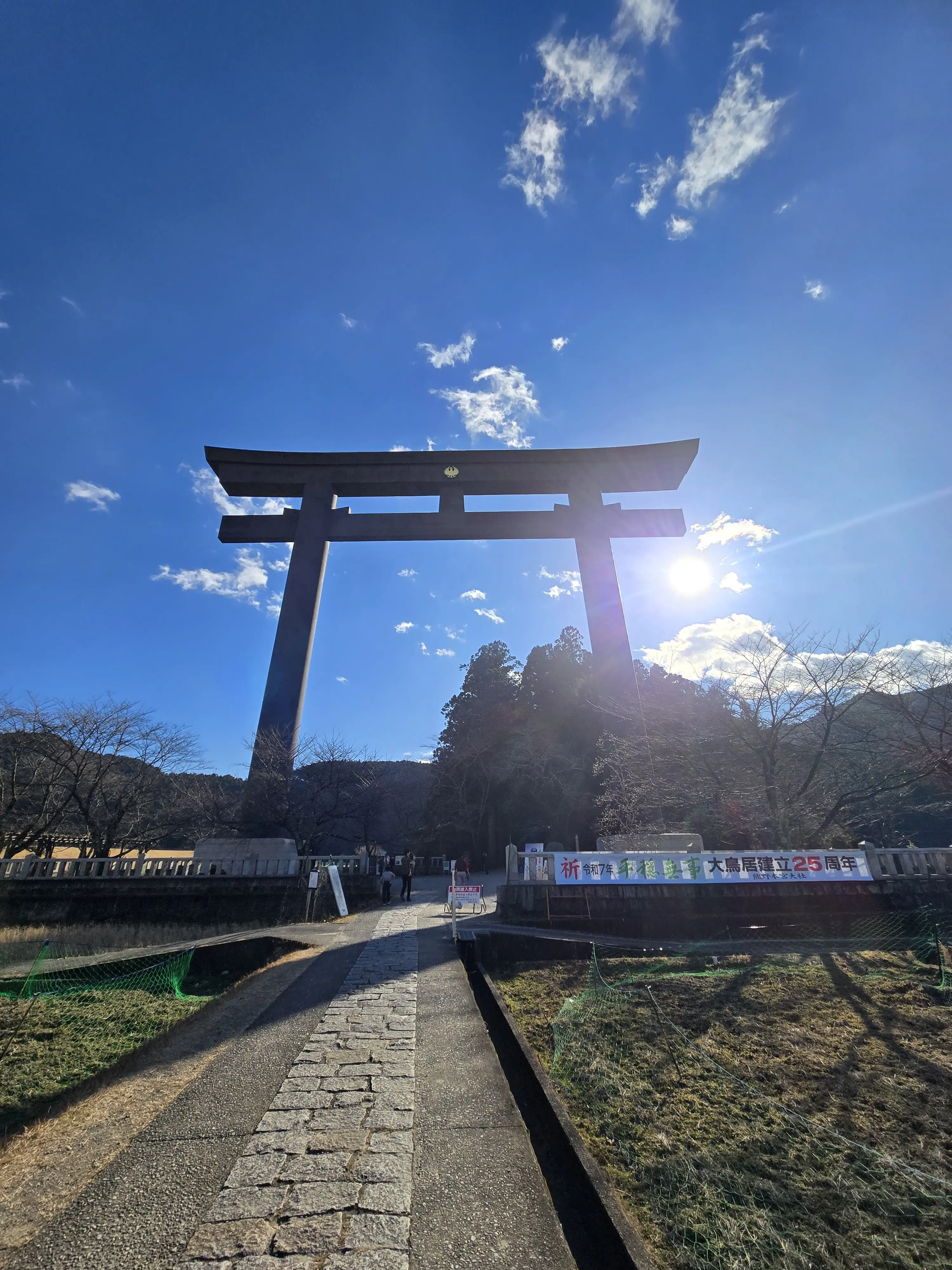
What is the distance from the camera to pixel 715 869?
9906mm

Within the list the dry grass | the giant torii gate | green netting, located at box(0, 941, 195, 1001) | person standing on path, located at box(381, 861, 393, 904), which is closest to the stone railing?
the dry grass

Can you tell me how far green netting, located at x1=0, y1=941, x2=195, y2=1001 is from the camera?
680 centimetres

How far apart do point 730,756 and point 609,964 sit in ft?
23.4

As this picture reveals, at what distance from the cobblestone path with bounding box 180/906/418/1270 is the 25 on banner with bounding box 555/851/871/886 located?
6.05 metres

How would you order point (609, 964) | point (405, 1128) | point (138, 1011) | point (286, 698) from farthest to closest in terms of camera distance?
point (286, 698) → point (609, 964) → point (138, 1011) → point (405, 1128)

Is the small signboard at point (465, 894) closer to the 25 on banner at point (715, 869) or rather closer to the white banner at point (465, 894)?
the white banner at point (465, 894)

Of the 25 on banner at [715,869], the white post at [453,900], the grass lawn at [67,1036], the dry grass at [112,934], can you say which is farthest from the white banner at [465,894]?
the dry grass at [112,934]

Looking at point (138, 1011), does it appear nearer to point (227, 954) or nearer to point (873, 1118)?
point (227, 954)

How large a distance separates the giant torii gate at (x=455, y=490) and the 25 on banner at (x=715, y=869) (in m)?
9.51

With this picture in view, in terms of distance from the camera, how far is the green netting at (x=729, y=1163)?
7.66ft

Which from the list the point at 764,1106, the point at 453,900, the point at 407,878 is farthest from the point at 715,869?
the point at 407,878

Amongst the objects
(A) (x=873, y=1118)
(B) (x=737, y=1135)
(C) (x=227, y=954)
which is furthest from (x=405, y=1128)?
(C) (x=227, y=954)

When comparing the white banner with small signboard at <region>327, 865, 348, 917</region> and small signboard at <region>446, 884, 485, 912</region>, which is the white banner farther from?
small signboard at <region>327, 865, 348, 917</region>

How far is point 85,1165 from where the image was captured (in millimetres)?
2893
